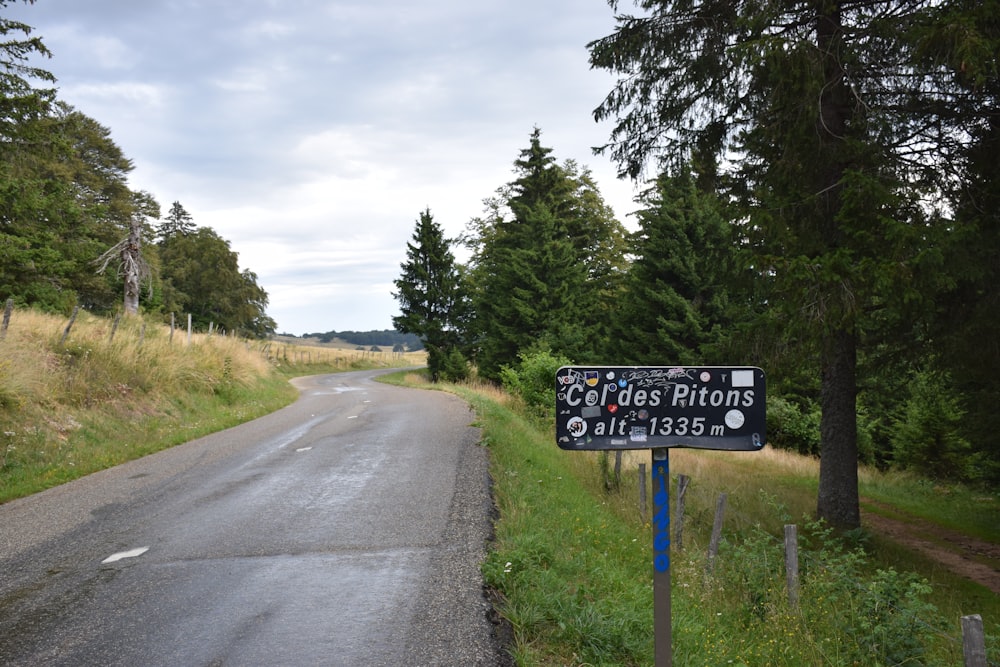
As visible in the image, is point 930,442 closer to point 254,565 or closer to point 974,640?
point 974,640

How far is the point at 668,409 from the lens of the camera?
3385 mm

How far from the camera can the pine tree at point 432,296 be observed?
42062mm

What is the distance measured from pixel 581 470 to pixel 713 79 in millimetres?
7506

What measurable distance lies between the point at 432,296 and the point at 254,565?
36979 mm

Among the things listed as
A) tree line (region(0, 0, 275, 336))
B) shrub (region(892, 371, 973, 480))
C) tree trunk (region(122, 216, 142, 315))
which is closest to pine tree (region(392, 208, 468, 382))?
tree line (region(0, 0, 275, 336))

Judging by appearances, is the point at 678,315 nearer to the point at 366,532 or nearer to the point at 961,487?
the point at 961,487

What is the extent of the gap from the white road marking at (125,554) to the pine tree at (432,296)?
35587 millimetres

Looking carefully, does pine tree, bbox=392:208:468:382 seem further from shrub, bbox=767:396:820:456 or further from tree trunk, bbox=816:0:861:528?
tree trunk, bbox=816:0:861:528

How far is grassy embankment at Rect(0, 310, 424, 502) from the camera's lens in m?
9.78

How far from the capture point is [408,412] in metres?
17.0

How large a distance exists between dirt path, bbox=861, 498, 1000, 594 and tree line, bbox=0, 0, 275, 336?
708 inches

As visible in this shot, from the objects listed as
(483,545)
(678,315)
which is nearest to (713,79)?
(483,545)

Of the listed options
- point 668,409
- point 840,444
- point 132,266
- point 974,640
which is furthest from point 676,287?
point 668,409

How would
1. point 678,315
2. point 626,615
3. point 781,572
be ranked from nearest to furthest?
1. point 626,615
2. point 781,572
3. point 678,315
